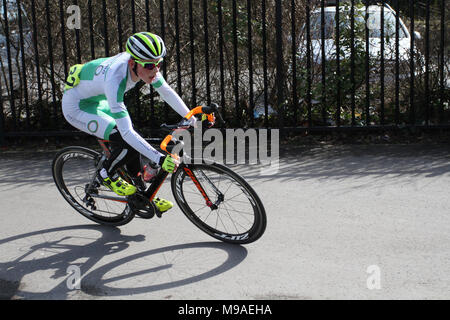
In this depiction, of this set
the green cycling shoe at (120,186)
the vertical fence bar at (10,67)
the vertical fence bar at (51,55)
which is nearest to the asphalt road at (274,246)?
the green cycling shoe at (120,186)

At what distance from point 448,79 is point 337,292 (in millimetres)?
5518

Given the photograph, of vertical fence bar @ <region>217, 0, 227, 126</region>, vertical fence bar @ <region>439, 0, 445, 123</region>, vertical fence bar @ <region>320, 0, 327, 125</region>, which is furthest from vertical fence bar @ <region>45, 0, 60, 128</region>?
vertical fence bar @ <region>439, 0, 445, 123</region>

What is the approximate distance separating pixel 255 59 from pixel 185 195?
4154 mm

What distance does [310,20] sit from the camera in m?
8.90

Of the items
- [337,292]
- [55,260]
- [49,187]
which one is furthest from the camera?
[49,187]

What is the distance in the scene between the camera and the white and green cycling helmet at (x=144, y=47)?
4941mm

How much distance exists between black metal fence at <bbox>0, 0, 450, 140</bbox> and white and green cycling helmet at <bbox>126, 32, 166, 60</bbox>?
3.50 meters

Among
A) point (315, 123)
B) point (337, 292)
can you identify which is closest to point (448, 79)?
point (315, 123)

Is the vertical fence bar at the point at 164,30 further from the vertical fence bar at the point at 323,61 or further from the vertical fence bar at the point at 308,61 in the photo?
the vertical fence bar at the point at 323,61

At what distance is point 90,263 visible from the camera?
5.04 m

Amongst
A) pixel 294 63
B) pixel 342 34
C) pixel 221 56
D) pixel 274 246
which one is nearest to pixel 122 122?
pixel 274 246

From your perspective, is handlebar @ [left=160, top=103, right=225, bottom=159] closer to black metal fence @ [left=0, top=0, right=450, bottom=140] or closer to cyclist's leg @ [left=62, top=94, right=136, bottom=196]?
cyclist's leg @ [left=62, top=94, right=136, bottom=196]
